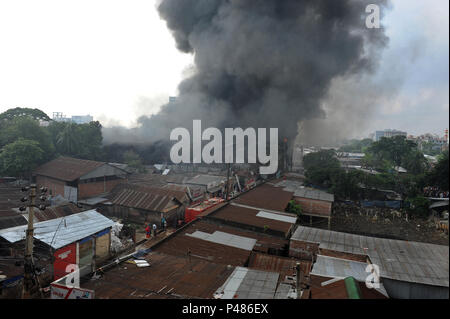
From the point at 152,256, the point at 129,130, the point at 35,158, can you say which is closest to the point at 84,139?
the point at 35,158

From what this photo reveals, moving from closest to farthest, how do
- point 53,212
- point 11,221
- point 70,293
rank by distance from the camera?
point 70,293, point 11,221, point 53,212

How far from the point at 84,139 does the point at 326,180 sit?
22.0 metres

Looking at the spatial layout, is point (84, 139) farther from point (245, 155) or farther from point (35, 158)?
point (245, 155)

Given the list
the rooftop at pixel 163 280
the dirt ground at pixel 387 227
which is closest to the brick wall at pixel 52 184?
the rooftop at pixel 163 280

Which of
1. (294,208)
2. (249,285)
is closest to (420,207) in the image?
(294,208)

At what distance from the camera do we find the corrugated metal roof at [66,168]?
60.8 ft

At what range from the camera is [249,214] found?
13922 mm

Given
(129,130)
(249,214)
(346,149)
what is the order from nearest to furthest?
(249,214) < (129,130) < (346,149)

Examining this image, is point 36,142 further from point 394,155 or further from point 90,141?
point 394,155

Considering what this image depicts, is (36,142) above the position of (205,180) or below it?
above

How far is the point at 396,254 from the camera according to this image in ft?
31.2

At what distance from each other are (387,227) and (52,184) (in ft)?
72.6

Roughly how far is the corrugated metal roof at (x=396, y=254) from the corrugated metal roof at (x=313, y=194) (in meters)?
8.24

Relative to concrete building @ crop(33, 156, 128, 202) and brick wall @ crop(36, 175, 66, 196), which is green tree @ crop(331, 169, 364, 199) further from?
brick wall @ crop(36, 175, 66, 196)
